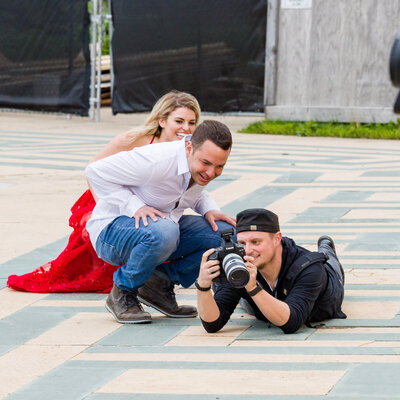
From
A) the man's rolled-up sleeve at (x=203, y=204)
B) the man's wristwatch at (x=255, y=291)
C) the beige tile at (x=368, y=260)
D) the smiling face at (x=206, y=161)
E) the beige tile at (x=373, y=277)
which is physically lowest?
the beige tile at (x=368, y=260)

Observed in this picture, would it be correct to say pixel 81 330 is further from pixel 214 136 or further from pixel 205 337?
pixel 214 136

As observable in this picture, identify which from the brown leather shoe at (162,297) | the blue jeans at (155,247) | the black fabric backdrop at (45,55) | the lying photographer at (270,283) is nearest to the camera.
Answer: the lying photographer at (270,283)

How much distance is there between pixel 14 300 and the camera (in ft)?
17.3

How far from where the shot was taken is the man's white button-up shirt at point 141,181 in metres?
4.77

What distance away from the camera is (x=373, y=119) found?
544 inches

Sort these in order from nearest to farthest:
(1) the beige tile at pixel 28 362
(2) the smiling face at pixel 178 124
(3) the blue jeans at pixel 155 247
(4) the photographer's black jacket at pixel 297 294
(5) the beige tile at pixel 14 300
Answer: (1) the beige tile at pixel 28 362, (4) the photographer's black jacket at pixel 297 294, (3) the blue jeans at pixel 155 247, (5) the beige tile at pixel 14 300, (2) the smiling face at pixel 178 124

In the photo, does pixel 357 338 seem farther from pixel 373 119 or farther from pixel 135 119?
pixel 135 119

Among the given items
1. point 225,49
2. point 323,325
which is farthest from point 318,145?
point 323,325

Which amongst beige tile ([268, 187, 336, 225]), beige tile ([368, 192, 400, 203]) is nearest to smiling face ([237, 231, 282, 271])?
beige tile ([268, 187, 336, 225])

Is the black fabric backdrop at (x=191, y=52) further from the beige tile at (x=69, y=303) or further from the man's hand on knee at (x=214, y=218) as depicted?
the beige tile at (x=69, y=303)

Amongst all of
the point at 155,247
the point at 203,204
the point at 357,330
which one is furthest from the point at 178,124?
the point at 357,330

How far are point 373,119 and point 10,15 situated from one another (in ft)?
20.1

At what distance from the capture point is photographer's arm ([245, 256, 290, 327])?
4367mm

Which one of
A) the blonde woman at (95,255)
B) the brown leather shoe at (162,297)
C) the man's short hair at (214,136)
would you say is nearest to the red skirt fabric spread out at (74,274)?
the blonde woman at (95,255)
